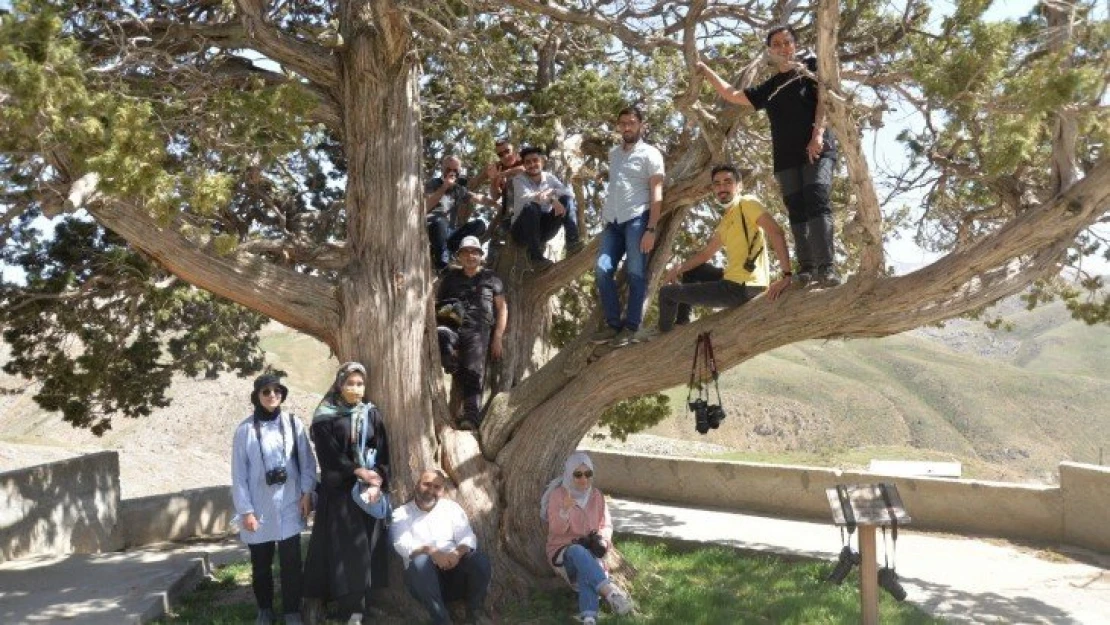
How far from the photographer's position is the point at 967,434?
6400 centimetres

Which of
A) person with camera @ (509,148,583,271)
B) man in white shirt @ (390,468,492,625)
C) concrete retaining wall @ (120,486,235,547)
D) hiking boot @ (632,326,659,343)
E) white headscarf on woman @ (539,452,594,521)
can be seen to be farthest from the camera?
concrete retaining wall @ (120,486,235,547)

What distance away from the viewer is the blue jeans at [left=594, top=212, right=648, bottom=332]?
6602 millimetres

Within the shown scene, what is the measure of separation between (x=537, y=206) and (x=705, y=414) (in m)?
2.43

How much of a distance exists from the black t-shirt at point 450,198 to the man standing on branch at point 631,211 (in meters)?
1.74

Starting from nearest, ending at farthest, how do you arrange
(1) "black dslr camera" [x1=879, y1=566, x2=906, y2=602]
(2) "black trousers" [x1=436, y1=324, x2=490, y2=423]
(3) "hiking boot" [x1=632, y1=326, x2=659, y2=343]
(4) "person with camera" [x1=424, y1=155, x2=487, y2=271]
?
1. (1) "black dslr camera" [x1=879, y1=566, x2=906, y2=602]
2. (3) "hiking boot" [x1=632, y1=326, x2=659, y2=343]
3. (2) "black trousers" [x1=436, y1=324, x2=490, y2=423]
4. (4) "person with camera" [x1=424, y1=155, x2=487, y2=271]

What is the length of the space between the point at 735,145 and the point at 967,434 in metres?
61.3

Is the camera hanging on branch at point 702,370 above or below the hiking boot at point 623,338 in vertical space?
below

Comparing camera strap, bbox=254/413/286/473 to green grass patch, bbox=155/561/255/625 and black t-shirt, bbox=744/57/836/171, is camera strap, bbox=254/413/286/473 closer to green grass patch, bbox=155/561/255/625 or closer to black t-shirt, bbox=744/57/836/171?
green grass patch, bbox=155/561/255/625

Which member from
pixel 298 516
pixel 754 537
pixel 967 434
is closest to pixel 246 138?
pixel 298 516

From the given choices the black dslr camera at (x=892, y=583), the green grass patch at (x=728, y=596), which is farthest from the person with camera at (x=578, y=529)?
the black dslr camera at (x=892, y=583)

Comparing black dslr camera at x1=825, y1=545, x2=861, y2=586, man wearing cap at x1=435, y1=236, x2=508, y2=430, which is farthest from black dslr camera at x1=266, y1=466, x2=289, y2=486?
black dslr camera at x1=825, y1=545, x2=861, y2=586

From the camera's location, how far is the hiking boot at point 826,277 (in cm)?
598

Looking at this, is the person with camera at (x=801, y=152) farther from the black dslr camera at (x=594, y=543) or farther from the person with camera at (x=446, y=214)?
the person with camera at (x=446, y=214)

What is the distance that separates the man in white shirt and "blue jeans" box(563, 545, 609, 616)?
1.77 ft
